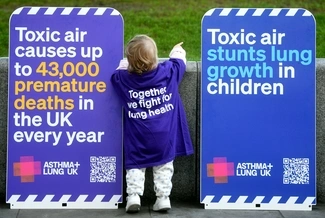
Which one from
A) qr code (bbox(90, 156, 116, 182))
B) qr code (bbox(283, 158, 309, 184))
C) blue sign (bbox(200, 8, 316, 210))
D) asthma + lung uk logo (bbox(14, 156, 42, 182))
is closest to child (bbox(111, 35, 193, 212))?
qr code (bbox(90, 156, 116, 182))

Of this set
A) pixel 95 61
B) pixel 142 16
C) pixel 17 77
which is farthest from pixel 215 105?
pixel 142 16

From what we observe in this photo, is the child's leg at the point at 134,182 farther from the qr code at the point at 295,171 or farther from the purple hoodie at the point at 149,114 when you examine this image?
the qr code at the point at 295,171

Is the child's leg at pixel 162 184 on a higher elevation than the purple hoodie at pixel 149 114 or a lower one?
lower

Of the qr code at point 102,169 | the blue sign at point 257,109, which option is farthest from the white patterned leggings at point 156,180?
the blue sign at point 257,109

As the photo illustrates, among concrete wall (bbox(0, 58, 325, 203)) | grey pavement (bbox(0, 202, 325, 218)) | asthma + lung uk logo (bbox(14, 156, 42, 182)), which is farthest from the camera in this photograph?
concrete wall (bbox(0, 58, 325, 203))

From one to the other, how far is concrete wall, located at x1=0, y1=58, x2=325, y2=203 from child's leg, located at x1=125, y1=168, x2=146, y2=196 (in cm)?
36

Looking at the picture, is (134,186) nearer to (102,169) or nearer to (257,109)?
(102,169)

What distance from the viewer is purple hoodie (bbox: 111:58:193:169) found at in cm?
555

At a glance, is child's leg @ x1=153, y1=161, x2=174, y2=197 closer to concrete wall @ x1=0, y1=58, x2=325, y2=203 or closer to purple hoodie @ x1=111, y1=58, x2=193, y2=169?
purple hoodie @ x1=111, y1=58, x2=193, y2=169

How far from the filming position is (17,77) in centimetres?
568

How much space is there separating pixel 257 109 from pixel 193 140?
590 millimetres

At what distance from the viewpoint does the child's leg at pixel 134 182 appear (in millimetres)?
5570

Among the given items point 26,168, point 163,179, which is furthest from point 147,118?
point 26,168

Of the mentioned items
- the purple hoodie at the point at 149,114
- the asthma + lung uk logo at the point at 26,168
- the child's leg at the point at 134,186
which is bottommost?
the child's leg at the point at 134,186
